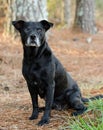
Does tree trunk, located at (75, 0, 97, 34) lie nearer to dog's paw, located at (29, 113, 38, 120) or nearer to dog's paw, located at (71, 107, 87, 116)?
dog's paw, located at (71, 107, 87, 116)

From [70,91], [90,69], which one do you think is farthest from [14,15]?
[70,91]

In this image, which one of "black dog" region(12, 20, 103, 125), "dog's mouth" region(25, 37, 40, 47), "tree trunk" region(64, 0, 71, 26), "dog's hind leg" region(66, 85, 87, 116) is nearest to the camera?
"dog's mouth" region(25, 37, 40, 47)

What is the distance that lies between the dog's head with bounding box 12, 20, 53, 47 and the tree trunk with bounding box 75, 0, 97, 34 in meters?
9.81

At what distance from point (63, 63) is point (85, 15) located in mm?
4490

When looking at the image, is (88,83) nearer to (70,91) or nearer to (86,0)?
(70,91)

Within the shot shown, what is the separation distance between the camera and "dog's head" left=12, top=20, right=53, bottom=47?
18.1 ft

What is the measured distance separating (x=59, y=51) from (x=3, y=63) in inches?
116

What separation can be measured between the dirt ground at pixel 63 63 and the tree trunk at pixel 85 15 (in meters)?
0.37

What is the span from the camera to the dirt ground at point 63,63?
5.89 meters

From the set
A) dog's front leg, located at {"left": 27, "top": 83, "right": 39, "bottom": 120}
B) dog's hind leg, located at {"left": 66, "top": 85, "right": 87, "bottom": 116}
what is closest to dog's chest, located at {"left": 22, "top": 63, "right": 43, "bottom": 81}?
dog's front leg, located at {"left": 27, "top": 83, "right": 39, "bottom": 120}

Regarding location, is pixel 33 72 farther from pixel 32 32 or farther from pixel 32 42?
pixel 32 32

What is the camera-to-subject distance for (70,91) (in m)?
6.28

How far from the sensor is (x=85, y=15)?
50.5 ft

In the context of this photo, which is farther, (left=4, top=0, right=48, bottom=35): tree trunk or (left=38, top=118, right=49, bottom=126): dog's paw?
(left=4, top=0, right=48, bottom=35): tree trunk
